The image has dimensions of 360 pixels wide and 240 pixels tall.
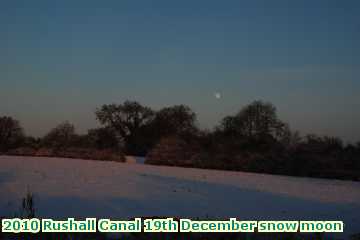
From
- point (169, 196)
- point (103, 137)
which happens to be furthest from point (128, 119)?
point (169, 196)

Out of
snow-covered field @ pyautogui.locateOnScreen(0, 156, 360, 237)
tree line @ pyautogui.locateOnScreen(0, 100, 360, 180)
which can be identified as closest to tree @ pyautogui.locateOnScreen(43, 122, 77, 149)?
tree line @ pyautogui.locateOnScreen(0, 100, 360, 180)

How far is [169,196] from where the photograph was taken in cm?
850

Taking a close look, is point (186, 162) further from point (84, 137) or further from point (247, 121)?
point (84, 137)

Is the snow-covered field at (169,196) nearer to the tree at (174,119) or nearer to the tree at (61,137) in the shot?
the tree at (61,137)

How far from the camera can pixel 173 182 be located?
410 inches

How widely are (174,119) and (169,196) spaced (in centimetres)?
1931

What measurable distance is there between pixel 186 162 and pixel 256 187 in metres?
6.52

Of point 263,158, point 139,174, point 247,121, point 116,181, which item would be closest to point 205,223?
point 116,181

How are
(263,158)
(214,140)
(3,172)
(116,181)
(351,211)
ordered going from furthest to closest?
(214,140) < (263,158) < (3,172) < (116,181) < (351,211)

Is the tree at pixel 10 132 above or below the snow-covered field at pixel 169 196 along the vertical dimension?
above

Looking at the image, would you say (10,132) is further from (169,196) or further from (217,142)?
(169,196)

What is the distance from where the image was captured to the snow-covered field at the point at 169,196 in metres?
7.25

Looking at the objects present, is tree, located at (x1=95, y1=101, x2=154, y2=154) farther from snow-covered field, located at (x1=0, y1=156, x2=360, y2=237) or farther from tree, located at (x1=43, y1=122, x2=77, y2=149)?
snow-covered field, located at (x1=0, y1=156, x2=360, y2=237)

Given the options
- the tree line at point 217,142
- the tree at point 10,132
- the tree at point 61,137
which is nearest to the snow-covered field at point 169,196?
the tree line at point 217,142
